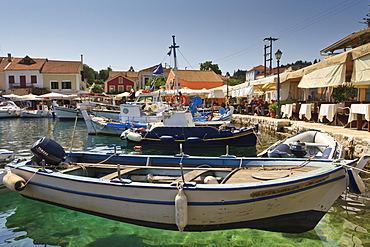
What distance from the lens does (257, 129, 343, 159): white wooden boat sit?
684cm

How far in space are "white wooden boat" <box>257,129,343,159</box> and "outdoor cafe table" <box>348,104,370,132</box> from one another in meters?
2.90

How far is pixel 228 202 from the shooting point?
176 inches

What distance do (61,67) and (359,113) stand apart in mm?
45495

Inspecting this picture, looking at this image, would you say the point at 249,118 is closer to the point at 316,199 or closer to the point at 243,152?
the point at 243,152

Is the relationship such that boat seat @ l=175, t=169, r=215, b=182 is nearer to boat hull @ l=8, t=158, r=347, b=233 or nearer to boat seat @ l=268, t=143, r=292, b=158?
boat hull @ l=8, t=158, r=347, b=233

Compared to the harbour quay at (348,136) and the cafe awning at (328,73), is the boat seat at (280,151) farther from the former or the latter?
the cafe awning at (328,73)

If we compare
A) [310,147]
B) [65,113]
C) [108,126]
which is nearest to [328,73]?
[310,147]

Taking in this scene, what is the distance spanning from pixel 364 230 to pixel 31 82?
48.2 metres

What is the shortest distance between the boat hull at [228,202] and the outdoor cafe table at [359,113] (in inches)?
250

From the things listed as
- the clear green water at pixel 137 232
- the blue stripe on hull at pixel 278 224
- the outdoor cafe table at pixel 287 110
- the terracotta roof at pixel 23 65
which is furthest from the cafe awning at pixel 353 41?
the terracotta roof at pixel 23 65

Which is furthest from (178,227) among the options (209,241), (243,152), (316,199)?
(243,152)

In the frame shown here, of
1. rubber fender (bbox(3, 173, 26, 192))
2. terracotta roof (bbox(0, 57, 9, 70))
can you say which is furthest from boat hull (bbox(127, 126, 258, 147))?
terracotta roof (bbox(0, 57, 9, 70))

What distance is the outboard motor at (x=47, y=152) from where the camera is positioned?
6102 millimetres

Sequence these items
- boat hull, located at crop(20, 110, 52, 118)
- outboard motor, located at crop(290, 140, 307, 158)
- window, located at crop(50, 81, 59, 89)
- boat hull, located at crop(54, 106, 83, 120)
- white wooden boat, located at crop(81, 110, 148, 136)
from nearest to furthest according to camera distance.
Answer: outboard motor, located at crop(290, 140, 307, 158)
white wooden boat, located at crop(81, 110, 148, 136)
boat hull, located at crop(54, 106, 83, 120)
boat hull, located at crop(20, 110, 52, 118)
window, located at crop(50, 81, 59, 89)
